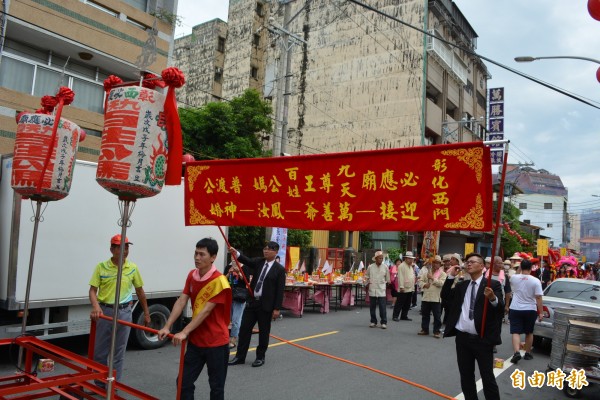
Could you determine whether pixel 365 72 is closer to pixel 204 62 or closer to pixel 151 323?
pixel 204 62

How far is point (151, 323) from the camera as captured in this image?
309 inches

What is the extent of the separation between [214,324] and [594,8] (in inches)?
226

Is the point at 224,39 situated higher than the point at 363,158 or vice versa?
the point at 224,39

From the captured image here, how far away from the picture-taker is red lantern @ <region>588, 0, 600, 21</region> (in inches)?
212

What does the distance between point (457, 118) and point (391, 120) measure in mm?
Answer: 8775

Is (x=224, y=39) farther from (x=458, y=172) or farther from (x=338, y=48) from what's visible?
(x=458, y=172)

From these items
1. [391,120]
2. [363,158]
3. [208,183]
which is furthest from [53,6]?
[391,120]

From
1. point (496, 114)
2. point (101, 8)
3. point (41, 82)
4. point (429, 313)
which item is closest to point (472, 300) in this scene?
point (429, 313)

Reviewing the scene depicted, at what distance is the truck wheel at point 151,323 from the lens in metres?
7.57

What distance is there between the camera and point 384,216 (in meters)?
4.23

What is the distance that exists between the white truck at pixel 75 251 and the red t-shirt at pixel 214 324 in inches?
107

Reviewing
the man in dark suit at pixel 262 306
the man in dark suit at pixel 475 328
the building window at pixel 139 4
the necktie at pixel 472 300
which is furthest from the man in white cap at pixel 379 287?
the building window at pixel 139 4

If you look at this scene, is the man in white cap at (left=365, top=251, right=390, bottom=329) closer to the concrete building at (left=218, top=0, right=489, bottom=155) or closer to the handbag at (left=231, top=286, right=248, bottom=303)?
the handbag at (left=231, top=286, right=248, bottom=303)

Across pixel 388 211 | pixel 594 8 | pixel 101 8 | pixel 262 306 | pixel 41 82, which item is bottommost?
pixel 262 306
